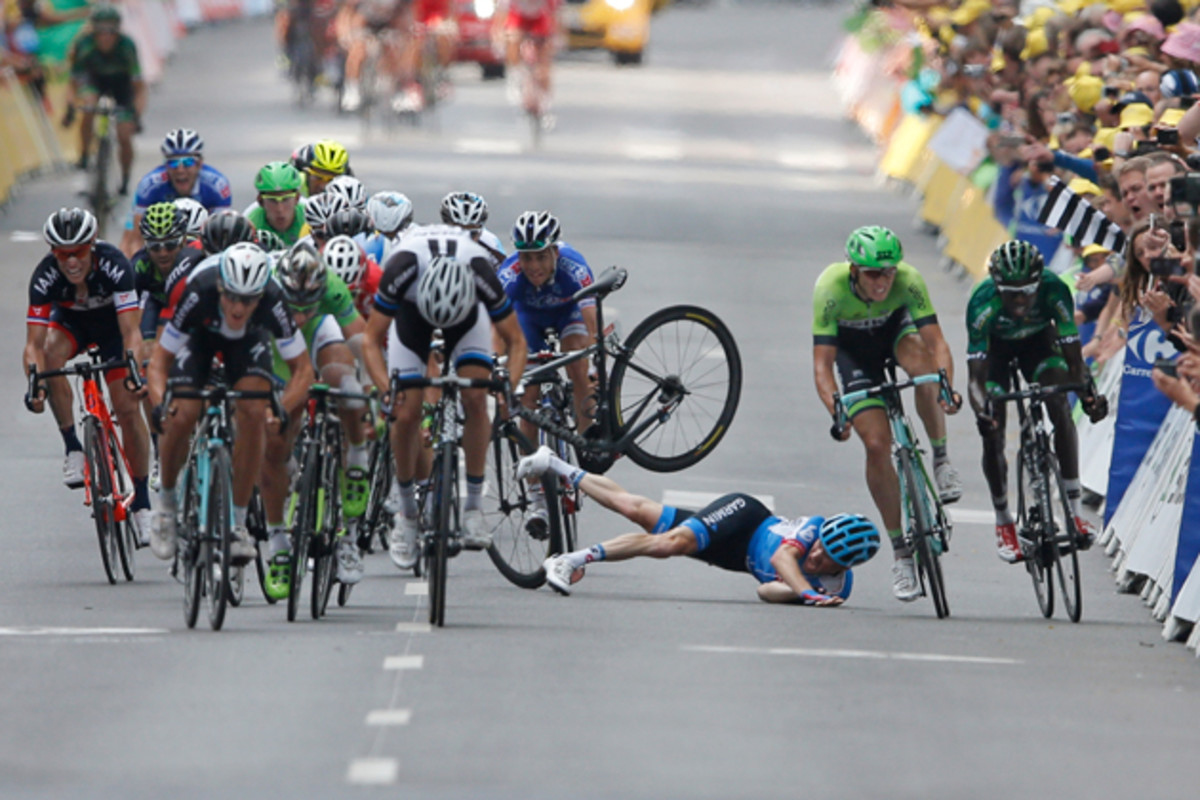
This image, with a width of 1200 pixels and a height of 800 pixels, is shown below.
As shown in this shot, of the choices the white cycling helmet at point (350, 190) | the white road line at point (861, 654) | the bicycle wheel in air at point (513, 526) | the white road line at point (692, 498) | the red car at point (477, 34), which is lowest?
the red car at point (477, 34)

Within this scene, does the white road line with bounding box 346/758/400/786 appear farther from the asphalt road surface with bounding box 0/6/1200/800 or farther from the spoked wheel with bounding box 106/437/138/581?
the spoked wheel with bounding box 106/437/138/581

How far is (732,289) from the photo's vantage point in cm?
2484

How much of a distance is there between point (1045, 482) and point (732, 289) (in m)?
12.7

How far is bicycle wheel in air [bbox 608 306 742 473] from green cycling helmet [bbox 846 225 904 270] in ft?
3.13

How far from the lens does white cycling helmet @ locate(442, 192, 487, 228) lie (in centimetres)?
1317

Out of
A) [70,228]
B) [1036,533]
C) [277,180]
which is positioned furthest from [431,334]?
[1036,533]

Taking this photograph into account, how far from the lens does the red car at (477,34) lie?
48.3 m

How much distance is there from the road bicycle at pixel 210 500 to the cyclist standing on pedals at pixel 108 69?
→ 47.7 feet

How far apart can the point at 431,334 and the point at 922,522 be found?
2.64 m

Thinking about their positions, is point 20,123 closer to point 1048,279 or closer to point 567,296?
point 567,296

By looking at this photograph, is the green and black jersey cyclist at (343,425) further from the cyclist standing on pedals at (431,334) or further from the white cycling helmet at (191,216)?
the white cycling helmet at (191,216)

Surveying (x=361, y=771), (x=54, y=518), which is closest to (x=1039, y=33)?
(x=54, y=518)

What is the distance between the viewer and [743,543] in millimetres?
12508

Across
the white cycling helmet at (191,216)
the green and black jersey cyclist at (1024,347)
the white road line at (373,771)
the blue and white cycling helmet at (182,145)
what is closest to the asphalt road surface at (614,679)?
the white road line at (373,771)
